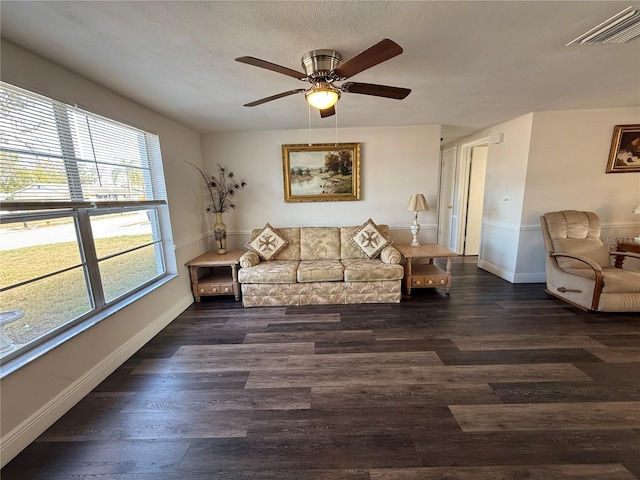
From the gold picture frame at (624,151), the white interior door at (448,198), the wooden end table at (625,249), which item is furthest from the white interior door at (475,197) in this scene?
the wooden end table at (625,249)

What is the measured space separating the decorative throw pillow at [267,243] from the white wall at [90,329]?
3.05 ft

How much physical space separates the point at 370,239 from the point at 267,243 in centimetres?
153

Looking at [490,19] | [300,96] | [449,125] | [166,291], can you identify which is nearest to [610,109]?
[449,125]

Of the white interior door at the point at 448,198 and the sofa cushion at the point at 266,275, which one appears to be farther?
the white interior door at the point at 448,198

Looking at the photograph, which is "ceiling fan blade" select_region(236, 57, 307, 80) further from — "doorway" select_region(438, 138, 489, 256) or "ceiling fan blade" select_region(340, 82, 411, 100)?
"doorway" select_region(438, 138, 489, 256)

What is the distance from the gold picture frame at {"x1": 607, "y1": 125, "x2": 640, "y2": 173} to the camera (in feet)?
11.0

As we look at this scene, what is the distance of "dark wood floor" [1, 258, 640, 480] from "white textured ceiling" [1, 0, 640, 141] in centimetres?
241

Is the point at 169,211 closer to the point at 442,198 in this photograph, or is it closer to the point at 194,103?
the point at 194,103

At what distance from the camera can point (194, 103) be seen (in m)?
2.67

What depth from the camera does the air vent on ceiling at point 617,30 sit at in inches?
57.8

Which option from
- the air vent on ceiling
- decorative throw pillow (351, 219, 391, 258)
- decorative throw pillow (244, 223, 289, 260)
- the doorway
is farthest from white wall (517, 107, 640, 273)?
decorative throw pillow (244, 223, 289, 260)

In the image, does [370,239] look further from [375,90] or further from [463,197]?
[463,197]

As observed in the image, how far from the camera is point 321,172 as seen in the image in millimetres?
3982

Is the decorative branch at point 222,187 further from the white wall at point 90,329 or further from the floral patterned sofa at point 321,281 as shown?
the floral patterned sofa at point 321,281
